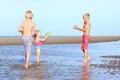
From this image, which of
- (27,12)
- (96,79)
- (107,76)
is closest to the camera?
(96,79)

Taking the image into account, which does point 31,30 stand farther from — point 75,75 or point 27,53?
point 75,75

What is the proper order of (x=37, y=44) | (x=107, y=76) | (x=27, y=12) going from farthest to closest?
(x=37, y=44)
(x=27, y=12)
(x=107, y=76)

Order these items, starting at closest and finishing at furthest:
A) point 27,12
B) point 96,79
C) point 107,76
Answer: point 96,79 < point 107,76 < point 27,12

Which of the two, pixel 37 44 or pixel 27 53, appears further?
pixel 37 44

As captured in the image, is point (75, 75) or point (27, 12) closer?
point (75, 75)

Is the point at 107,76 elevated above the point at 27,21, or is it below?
below

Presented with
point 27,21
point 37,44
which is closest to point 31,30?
point 27,21

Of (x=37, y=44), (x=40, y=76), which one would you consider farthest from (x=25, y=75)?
(x=37, y=44)

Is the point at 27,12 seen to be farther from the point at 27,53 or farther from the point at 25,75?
the point at 25,75

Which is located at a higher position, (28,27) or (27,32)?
(28,27)

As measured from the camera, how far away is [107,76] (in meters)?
10.1

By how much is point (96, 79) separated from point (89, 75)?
781 millimetres

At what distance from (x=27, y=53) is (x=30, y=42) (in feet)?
1.15

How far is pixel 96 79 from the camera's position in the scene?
943cm
